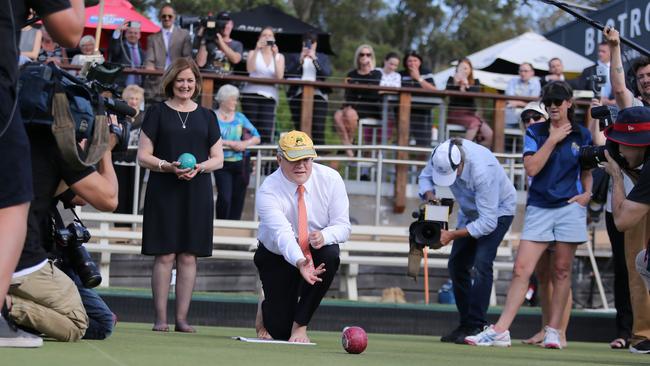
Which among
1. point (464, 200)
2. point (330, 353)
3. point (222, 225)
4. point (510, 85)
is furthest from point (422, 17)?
point (330, 353)

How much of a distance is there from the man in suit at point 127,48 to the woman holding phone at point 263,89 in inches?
48.3

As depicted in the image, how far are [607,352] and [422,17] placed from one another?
97.3 ft

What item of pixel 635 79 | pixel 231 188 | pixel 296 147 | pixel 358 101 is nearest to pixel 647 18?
pixel 358 101

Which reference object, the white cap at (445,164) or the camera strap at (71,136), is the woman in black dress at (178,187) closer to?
the white cap at (445,164)

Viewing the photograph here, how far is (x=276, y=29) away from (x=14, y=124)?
45.6 ft

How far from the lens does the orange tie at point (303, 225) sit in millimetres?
7762

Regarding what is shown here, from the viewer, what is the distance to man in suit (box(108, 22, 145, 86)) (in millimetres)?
14344

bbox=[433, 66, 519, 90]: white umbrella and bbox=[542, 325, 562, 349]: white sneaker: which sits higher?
bbox=[433, 66, 519, 90]: white umbrella

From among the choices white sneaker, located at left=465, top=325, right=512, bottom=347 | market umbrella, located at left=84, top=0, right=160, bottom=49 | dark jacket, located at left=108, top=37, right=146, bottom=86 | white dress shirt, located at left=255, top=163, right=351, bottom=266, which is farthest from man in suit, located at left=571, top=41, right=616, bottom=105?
market umbrella, located at left=84, top=0, right=160, bottom=49

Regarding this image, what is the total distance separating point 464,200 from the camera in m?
9.55

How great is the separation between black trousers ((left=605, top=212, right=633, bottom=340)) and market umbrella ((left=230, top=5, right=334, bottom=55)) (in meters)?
9.41

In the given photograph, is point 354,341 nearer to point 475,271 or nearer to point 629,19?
point 475,271

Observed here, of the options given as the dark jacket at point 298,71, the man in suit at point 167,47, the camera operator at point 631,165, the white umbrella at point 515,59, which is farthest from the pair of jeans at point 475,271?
the white umbrella at point 515,59

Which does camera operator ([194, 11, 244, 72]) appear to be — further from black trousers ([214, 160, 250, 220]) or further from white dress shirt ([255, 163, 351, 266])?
white dress shirt ([255, 163, 351, 266])
